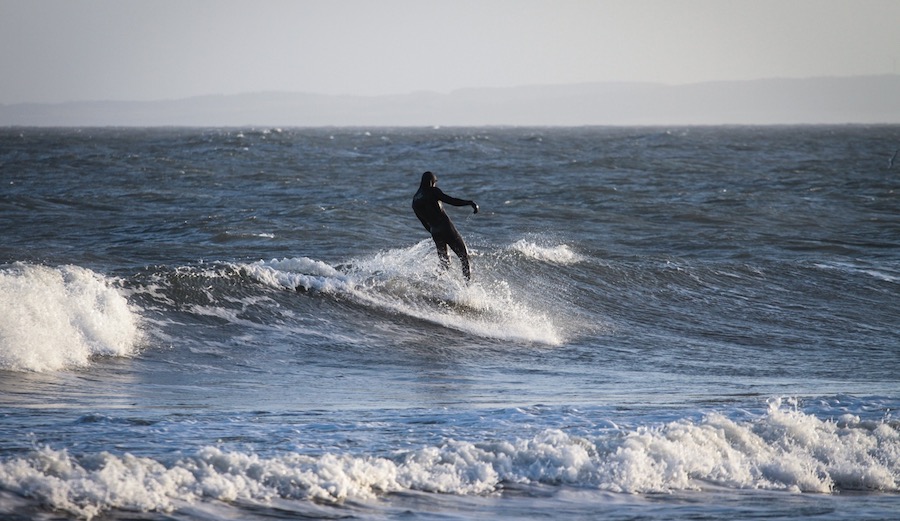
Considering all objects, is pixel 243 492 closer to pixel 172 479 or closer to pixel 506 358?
pixel 172 479

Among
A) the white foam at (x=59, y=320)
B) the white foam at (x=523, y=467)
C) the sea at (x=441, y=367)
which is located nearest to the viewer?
the white foam at (x=523, y=467)

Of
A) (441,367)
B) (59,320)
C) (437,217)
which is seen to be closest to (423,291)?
(437,217)

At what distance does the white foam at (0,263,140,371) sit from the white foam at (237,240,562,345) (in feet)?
8.89

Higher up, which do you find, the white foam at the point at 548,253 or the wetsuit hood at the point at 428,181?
the wetsuit hood at the point at 428,181

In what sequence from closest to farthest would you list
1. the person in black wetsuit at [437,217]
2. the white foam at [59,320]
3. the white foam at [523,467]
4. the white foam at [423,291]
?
the white foam at [523,467] < the white foam at [59,320] < the white foam at [423,291] < the person in black wetsuit at [437,217]

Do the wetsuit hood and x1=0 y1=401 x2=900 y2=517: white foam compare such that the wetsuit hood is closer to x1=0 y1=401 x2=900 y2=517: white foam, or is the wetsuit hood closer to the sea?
the sea

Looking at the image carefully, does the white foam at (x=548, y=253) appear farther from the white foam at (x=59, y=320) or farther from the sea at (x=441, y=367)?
the white foam at (x=59, y=320)

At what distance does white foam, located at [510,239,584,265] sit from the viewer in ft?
56.0

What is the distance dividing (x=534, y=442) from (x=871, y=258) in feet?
47.1

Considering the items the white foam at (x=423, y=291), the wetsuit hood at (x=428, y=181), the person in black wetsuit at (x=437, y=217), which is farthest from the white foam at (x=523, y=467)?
the wetsuit hood at (x=428, y=181)

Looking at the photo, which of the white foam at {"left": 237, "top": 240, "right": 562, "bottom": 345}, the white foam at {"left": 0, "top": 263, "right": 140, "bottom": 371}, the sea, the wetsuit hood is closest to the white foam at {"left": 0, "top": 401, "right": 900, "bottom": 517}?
the sea

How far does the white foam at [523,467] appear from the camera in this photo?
5648 mm

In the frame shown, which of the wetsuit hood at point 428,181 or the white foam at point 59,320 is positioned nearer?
the white foam at point 59,320

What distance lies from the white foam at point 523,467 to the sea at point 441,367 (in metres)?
0.02
